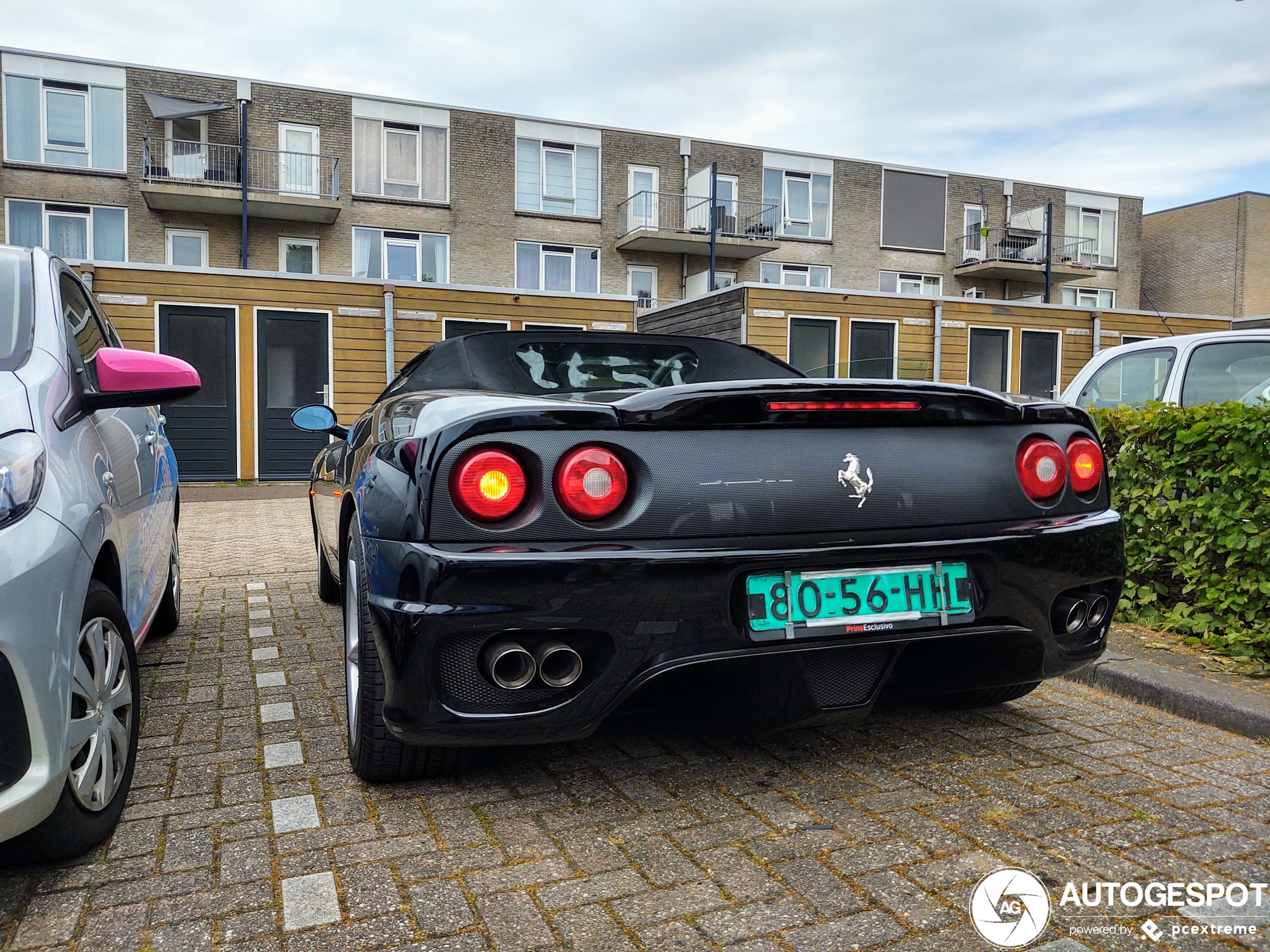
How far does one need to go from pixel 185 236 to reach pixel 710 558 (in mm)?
26117

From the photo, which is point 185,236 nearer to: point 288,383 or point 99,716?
point 288,383

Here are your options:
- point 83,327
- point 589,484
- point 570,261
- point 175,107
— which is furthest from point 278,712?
point 570,261

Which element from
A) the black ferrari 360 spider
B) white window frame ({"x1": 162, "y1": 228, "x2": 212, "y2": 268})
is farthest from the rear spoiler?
white window frame ({"x1": 162, "y1": 228, "x2": 212, "y2": 268})

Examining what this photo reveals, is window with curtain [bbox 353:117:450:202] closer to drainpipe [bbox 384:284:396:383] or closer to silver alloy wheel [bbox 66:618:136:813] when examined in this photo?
drainpipe [bbox 384:284:396:383]

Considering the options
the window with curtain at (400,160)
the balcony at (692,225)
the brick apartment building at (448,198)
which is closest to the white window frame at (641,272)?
the brick apartment building at (448,198)

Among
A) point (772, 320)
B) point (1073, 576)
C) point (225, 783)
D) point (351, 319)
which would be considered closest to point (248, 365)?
→ point (351, 319)

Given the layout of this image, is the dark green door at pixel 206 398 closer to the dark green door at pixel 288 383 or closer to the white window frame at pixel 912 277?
the dark green door at pixel 288 383

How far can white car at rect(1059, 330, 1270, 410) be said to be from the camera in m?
5.75

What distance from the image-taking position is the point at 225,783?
8.79 feet

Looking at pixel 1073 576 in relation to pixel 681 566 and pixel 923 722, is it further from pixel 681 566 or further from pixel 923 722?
pixel 681 566

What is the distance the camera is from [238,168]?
2469 centimetres

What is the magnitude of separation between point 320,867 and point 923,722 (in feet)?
6.24

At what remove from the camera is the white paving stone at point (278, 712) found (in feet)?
10.7

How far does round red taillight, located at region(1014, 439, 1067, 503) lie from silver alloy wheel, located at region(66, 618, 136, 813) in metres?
2.31
